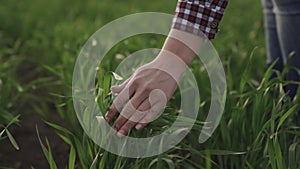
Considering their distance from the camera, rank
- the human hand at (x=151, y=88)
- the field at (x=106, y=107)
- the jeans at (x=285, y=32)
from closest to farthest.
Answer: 1. the human hand at (x=151, y=88)
2. the field at (x=106, y=107)
3. the jeans at (x=285, y=32)

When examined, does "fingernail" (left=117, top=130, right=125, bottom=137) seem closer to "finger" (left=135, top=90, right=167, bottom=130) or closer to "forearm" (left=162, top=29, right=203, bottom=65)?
"finger" (left=135, top=90, right=167, bottom=130)

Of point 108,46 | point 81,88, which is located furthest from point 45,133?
point 108,46

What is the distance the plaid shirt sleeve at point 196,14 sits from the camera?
1.00 meters

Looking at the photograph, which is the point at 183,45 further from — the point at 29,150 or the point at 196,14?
the point at 29,150

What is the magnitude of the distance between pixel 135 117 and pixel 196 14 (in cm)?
26

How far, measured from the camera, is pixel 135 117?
99cm

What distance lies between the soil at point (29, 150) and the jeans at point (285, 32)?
682 millimetres

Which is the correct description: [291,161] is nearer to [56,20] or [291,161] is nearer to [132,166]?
[132,166]

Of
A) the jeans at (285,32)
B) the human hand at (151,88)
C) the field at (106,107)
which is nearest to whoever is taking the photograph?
the human hand at (151,88)

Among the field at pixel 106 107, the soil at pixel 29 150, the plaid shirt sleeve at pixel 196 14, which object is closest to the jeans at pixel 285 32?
the field at pixel 106 107

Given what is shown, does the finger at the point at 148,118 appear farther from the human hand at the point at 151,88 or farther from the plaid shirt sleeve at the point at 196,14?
the plaid shirt sleeve at the point at 196,14

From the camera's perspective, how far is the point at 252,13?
107 inches

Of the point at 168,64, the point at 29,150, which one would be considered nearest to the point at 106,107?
the point at 168,64

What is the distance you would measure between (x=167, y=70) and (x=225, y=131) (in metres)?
0.30
